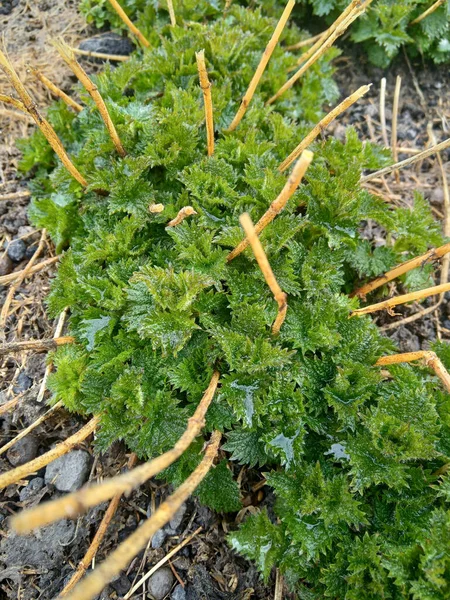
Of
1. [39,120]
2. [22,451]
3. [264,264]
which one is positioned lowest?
[22,451]

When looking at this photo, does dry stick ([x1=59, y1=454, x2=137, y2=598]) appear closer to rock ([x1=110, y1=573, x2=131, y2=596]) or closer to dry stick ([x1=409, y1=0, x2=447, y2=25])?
rock ([x1=110, y1=573, x2=131, y2=596])

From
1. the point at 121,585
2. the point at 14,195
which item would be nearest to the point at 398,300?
the point at 121,585

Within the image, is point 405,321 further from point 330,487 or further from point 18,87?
point 18,87

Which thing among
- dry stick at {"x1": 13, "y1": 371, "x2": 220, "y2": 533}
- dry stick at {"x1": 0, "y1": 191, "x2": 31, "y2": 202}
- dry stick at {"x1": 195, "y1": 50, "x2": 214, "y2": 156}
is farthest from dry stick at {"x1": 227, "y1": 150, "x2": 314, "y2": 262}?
dry stick at {"x1": 0, "y1": 191, "x2": 31, "y2": 202}

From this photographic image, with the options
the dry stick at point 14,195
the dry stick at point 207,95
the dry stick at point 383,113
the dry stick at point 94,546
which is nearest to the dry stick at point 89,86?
the dry stick at point 207,95

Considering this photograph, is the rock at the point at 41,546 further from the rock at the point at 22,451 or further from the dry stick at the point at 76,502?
the dry stick at the point at 76,502

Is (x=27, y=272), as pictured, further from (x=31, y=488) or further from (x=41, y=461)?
(x=41, y=461)

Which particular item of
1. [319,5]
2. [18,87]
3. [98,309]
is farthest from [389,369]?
[319,5]
